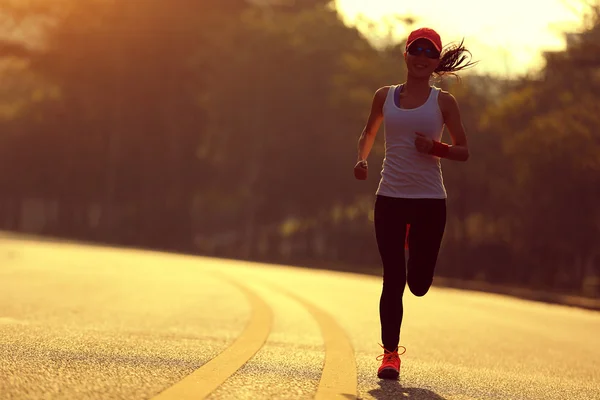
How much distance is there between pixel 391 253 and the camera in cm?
644

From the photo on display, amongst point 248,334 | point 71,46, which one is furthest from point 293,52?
point 248,334

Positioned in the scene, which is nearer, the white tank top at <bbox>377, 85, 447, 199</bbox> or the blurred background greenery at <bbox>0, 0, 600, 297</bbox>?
the white tank top at <bbox>377, 85, 447, 199</bbox>

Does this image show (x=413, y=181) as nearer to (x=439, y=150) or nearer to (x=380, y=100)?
(x=439, y=150)

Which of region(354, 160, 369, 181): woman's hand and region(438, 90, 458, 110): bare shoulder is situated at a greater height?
region(438, 90, 458, 110): bare shoulder

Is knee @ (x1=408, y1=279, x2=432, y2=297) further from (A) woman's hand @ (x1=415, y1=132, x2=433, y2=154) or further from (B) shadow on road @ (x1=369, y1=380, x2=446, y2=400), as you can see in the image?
(A) woman's hand @ (x1=415, y1=132, x2=433, y2=154)

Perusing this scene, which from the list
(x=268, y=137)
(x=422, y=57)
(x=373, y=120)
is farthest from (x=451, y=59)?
(x=268, y=137)

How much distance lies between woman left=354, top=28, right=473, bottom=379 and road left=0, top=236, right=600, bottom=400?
0.56 m

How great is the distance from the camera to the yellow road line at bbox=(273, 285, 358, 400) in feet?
17.7

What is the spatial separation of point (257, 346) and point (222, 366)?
4.49 ft

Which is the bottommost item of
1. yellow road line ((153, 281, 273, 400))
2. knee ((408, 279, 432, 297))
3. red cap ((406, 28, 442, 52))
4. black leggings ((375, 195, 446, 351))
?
yellow road line ((153, 281, 273, 400))

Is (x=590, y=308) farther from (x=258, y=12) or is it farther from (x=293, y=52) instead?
(x=258, y=12)

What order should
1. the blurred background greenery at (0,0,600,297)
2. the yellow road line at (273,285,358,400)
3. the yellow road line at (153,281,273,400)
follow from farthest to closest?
the blurred background greenery at (0,0,600,297) → the yellow road line at (273,285,358,400) → the yellow road line at (153,281,273,400)

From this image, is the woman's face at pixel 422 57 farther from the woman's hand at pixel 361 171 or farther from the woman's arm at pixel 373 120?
the woman's hand at pixel 361 171

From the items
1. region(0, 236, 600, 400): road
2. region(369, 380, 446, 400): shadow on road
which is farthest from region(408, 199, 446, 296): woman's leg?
region(369, 380, 446, 400): shadow on road
